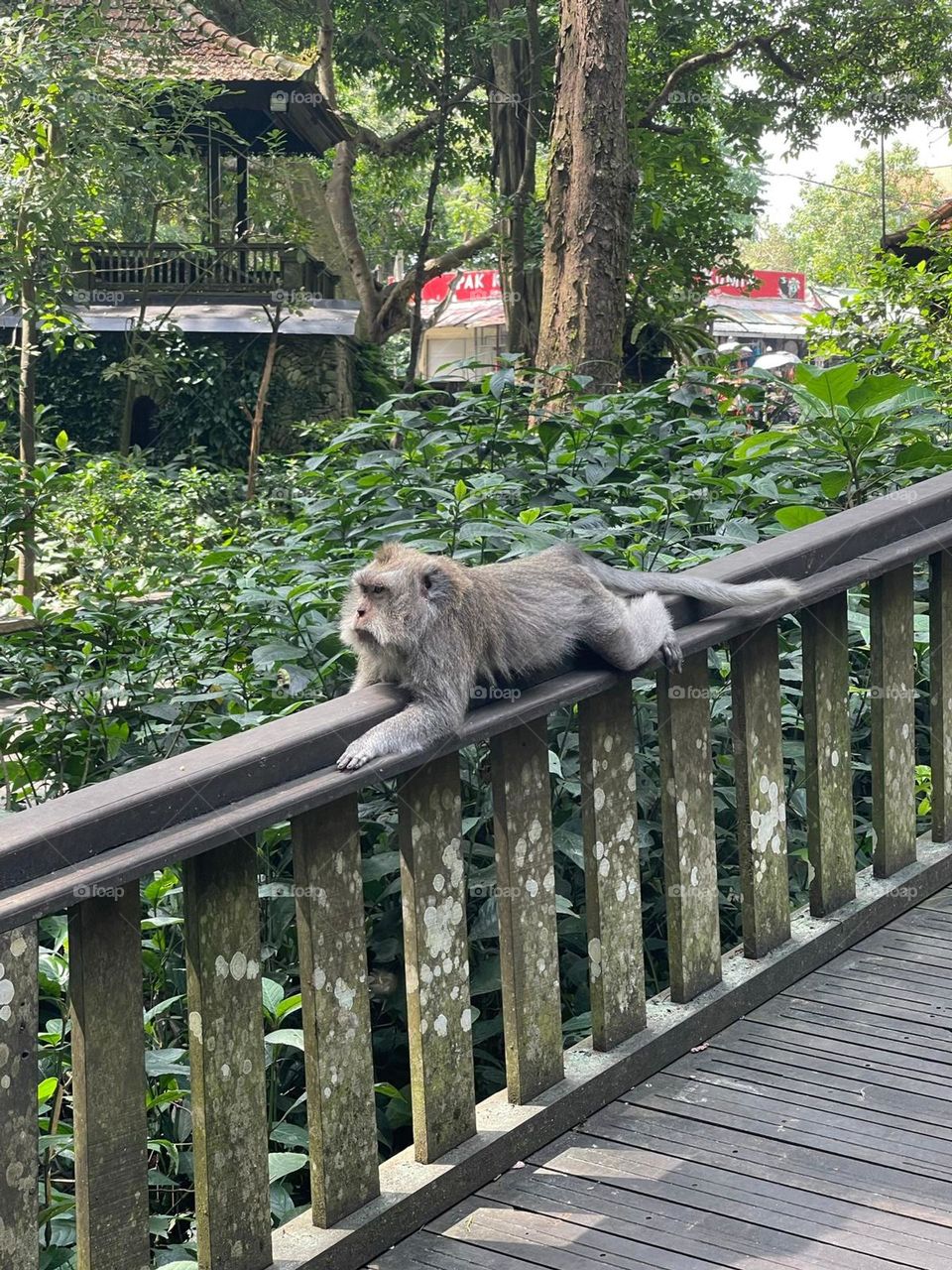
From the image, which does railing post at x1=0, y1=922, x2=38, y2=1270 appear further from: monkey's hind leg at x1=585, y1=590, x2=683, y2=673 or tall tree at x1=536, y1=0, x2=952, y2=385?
tall tree at x1=536, y1=0, x2=952, y2=385

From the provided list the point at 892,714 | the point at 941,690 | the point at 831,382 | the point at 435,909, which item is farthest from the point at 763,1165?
the point at 831,382

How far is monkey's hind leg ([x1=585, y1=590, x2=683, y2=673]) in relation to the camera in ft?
8.27

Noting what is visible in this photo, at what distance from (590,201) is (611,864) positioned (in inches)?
204

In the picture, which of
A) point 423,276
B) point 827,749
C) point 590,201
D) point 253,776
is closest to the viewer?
point 253,776

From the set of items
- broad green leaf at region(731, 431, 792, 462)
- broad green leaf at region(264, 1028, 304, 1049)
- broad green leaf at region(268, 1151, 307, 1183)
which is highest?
broad green leaf at region(731, 431, 792, 462)

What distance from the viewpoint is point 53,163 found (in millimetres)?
10594

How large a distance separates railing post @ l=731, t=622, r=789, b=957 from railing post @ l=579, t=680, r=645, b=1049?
300mm

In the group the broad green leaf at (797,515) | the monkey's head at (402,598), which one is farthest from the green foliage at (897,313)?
the monkey's head at (402,598)

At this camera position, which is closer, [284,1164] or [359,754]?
[359,754]

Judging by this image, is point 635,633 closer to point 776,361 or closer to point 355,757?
point 355,757

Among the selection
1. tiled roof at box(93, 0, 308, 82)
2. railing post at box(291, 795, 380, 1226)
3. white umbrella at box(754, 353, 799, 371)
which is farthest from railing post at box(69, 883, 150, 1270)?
tiled roof at box(93, 0, 308, 82)

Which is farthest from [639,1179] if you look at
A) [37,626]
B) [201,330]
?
[201,330]

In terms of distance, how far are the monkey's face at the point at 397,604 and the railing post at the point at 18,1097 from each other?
106 cm

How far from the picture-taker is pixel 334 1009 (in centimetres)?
203
